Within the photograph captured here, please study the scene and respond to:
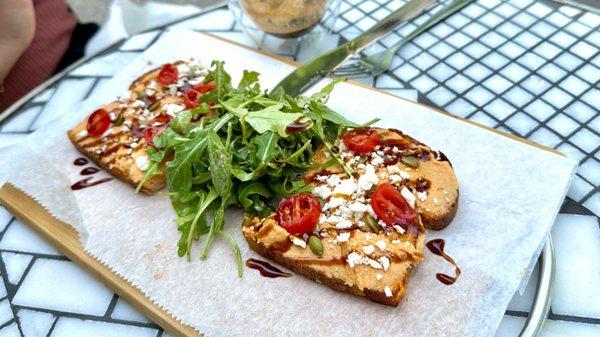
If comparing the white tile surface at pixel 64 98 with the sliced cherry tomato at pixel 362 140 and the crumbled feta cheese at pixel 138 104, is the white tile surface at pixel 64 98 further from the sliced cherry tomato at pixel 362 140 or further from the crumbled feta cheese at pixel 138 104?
the sliced cherry tomato at pixel 362 140

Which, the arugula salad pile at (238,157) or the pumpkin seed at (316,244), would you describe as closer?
the pumpkin seed at (316,244)

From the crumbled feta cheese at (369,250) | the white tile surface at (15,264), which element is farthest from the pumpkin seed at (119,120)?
the crumbled feta cheese at (369,250)

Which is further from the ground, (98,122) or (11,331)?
(98,122)

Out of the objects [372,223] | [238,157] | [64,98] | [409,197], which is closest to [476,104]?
[409,197]

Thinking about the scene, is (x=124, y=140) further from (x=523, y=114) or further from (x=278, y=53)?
(x=523, y=114)

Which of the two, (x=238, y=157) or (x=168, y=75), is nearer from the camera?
(x=238, y=157)

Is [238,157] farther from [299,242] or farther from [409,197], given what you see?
[409,197]

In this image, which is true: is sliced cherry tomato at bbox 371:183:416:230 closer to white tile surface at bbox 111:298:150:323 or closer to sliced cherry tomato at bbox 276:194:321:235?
sliced cherry tomato at bbox 276:194:321:235
